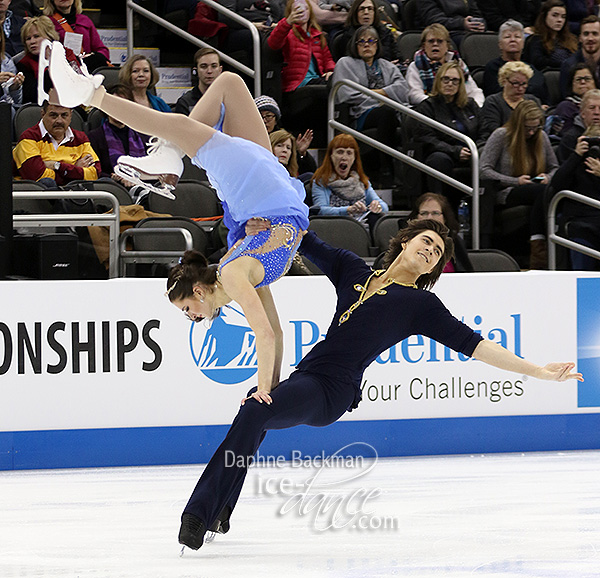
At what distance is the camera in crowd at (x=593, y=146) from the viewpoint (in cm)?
622

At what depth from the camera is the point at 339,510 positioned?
13.1ft

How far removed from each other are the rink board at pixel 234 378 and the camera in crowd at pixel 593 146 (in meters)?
1.11

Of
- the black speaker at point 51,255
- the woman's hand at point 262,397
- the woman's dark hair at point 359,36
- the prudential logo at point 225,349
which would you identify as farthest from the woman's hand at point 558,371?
the woman's dark hair at point 359,36

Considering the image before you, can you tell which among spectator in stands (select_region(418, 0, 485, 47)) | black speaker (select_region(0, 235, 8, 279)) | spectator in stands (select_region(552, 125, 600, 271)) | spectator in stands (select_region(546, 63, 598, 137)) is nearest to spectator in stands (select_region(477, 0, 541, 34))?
spectator in stands (select_region(418, 0, 485, 47))

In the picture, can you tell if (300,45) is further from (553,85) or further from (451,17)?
(553,85)

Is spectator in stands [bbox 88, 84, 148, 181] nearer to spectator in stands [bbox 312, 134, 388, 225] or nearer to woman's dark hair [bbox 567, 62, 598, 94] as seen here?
spectator in stands [bbox 312, 134, 388, 225]

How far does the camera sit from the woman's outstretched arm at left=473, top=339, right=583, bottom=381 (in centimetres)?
308

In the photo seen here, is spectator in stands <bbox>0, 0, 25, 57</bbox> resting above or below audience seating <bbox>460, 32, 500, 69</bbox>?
above

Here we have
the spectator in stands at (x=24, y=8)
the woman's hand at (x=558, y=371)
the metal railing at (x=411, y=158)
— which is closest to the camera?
the woman's hand at (x=558, y=371)

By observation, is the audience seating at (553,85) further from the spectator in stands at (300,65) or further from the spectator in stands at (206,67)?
the spectator in stands at (206,67)

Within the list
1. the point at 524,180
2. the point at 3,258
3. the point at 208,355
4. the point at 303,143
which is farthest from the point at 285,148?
the point at 3,258

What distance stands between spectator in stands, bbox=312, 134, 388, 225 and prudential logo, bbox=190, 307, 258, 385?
1218mm

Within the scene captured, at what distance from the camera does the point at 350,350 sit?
3314 millimetres

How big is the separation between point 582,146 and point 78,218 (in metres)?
→ 3.07
